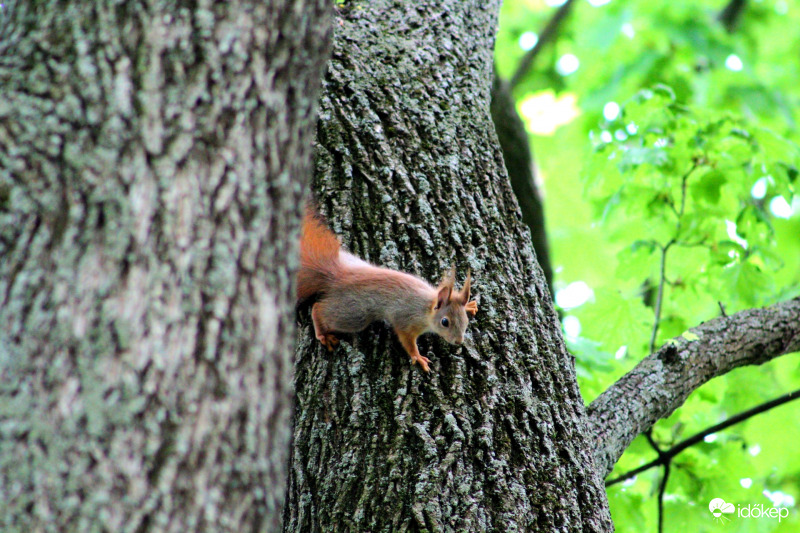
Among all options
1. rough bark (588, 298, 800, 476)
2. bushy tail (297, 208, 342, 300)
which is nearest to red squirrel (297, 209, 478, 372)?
bushy tail (297, 208, 342, 300)

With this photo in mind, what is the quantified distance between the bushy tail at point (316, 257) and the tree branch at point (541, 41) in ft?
17.2

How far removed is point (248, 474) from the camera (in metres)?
1.12

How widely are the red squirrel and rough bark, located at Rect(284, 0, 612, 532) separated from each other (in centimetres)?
5

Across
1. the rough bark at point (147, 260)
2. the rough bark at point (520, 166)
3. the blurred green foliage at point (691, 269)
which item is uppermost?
the rough bark at point (520, 166)

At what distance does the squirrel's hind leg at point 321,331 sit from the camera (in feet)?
7.34

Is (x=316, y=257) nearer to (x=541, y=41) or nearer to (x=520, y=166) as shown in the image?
(x=520, y=166)

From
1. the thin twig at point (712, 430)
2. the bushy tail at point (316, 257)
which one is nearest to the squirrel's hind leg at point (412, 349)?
the bushy tail at point (316, 257)

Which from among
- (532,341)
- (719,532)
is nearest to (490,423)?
(532,341)

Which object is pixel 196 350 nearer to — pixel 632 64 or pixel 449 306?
pixel 449 306

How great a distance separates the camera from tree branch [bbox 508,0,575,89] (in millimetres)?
7434

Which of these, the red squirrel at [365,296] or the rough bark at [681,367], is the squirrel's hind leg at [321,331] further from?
the rough bark at [681,367]

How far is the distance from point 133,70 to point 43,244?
32 centimetres

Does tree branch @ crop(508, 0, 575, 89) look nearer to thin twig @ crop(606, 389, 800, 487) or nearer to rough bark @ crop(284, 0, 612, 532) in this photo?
rough bark @ crop(284, 0, 612, 532)

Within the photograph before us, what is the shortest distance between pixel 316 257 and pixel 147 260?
4.72ft
